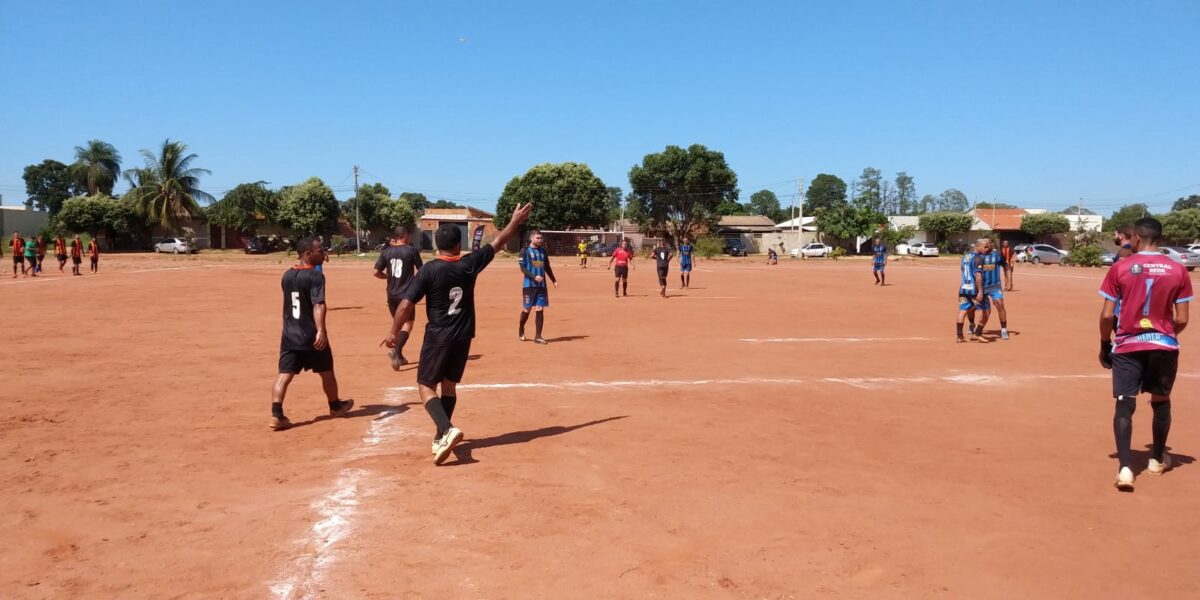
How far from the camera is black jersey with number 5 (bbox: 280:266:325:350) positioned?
6.88m

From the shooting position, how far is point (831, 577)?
155 inches

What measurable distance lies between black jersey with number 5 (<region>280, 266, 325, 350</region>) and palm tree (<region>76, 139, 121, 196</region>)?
265 feet

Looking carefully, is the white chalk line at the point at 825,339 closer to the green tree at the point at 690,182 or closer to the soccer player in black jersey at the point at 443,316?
the soccer player in black jersey at the point at 443,316

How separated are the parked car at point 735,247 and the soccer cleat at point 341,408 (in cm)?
6124

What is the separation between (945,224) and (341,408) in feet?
264

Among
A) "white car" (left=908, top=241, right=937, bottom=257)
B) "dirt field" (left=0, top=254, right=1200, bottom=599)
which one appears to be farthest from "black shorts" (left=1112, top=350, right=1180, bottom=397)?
"white car" (left=908, top=241, right=937, bottom=257)

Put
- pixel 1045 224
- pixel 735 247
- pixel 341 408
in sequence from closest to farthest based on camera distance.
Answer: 1. pixel 341 408
2. pixel 735 247
3. pixel 1045 224

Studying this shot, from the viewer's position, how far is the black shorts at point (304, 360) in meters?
6.94

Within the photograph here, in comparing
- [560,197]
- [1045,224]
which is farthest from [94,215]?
[1045,224]

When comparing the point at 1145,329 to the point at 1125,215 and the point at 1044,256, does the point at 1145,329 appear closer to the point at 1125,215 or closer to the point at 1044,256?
the point at 1044,256

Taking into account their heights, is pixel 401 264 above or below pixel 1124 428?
above

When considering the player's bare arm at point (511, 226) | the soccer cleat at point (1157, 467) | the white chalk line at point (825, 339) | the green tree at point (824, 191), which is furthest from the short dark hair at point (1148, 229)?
the green tree at point (824, 191)

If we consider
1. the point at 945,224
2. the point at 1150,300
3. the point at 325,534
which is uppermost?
the point at 945,224

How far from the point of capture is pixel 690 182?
233ft
